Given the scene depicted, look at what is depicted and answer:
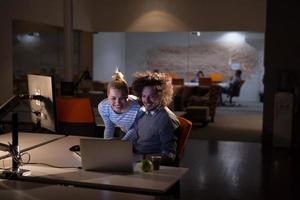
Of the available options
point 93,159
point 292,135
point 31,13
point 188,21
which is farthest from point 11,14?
point 93,159

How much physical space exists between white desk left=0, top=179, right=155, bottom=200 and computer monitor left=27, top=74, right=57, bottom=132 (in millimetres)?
A: 713

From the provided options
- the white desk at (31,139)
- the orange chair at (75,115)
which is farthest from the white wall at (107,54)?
the white desk at (31,139)

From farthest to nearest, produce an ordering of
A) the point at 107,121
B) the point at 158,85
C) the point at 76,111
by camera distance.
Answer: the point at 76,111 → the point at 107,121 → the point at 158,85

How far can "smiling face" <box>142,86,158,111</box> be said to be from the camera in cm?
336

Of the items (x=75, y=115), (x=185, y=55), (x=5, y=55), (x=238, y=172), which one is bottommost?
(x=238, y=172)

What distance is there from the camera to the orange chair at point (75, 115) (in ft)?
16.2

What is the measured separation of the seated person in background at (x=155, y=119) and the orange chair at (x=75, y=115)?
62.1 inches

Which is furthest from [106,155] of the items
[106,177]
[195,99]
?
[195,99]

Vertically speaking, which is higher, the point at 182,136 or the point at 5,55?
the point at 5,55

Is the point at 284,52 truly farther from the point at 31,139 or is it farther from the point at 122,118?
the point at 31,139

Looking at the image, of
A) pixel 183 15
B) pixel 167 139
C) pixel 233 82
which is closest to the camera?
pixel 167 139

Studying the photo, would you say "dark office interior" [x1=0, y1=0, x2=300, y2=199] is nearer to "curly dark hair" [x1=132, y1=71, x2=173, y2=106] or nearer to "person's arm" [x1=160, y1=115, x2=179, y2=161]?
"person's arm" [x1=160, y1=115, x2=179, y2=161]

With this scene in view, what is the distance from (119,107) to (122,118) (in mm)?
135

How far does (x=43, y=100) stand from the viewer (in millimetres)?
3178
